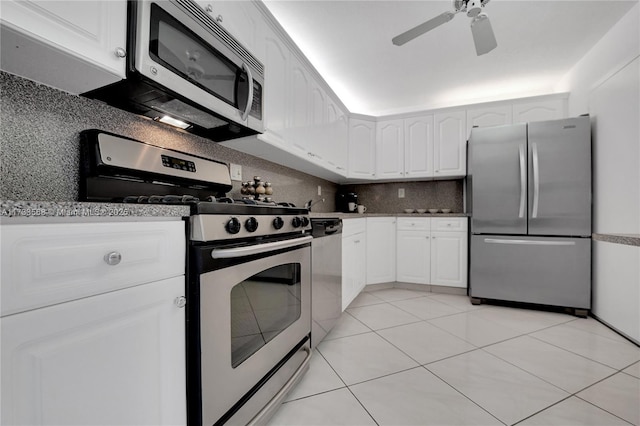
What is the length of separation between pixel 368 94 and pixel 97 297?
352 centimetres

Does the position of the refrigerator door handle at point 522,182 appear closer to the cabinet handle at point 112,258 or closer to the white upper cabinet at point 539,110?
the white upper cabinet at point 539,110

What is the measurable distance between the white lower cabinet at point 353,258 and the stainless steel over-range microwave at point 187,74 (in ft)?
4.05

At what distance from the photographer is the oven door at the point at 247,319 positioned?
866mm

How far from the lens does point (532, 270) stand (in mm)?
2682

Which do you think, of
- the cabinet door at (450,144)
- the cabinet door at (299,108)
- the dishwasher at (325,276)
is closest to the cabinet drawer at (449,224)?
the cabinet door at (450,144)

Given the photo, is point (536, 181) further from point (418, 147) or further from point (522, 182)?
point (418, 147)

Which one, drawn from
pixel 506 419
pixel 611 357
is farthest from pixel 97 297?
pixel 611 357

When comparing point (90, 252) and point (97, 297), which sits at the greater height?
point (90, 252)

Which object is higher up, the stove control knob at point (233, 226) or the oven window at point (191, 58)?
the oven window at point (191, 58)

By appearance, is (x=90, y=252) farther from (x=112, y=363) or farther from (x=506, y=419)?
(x=506, y=419)

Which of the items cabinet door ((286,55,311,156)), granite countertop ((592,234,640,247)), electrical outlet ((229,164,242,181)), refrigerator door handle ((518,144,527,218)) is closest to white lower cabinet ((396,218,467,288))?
refrigerator door handle ((518,144,527,218))

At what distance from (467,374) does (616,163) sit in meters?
2.12

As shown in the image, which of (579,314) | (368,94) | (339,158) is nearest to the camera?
(579,314)

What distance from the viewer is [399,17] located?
7.00ft
